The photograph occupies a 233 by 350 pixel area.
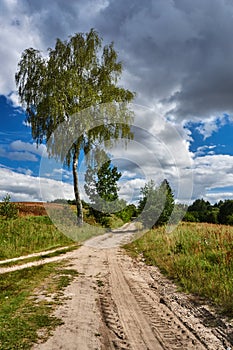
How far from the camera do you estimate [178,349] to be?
160 inches

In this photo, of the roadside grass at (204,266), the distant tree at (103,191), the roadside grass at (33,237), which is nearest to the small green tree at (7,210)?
the roadside grass at (33,237)

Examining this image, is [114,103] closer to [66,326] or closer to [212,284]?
[212,284]

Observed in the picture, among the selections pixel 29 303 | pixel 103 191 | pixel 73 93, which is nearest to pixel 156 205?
pixel 103 191

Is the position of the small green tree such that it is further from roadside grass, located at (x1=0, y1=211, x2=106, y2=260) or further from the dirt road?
the dirt road

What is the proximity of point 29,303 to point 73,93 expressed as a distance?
62.2 ft

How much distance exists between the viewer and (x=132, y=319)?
16.7 feet

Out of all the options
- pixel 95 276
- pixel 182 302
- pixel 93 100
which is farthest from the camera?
pixel 93 100

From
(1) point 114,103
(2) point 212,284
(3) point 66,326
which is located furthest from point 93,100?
(3) point 66,326

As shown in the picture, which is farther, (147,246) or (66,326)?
(147,246)

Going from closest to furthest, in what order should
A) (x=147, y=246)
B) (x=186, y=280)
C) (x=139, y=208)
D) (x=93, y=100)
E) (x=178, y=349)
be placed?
(x=178, y=349), (x=186, y=280), (x=147, y=246), (x=93, y=100), (x=139, y=208)

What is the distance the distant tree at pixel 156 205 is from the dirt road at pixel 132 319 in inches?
734

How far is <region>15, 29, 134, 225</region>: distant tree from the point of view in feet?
74.7

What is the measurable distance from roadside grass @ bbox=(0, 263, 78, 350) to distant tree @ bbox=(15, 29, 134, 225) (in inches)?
574

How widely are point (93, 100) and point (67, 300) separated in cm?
1891
